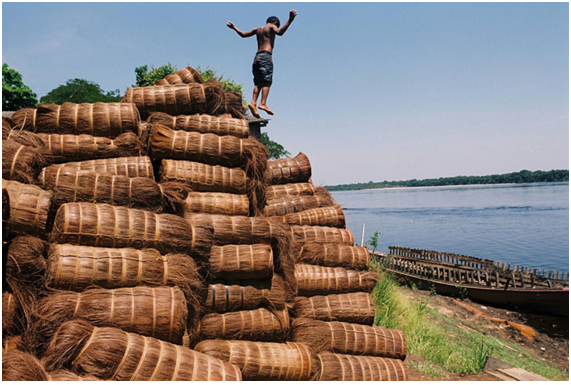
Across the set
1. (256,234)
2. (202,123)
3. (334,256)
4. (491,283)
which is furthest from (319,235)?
(491,283)

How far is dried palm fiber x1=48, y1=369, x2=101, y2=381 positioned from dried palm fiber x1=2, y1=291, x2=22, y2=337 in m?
1.21

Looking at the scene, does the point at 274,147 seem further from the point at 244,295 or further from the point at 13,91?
the point at 244,295

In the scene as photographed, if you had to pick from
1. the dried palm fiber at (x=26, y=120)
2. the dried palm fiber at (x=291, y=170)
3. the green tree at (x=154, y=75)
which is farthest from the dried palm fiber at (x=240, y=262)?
the green tree at (x=154, y=75)

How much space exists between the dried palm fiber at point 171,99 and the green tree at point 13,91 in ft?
116

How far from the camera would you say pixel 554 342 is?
19531 mm

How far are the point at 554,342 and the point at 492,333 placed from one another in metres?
3.60

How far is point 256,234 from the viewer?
774cm

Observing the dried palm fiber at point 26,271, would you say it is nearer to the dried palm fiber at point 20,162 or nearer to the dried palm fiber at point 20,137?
the dried palm fiber at point 20,162

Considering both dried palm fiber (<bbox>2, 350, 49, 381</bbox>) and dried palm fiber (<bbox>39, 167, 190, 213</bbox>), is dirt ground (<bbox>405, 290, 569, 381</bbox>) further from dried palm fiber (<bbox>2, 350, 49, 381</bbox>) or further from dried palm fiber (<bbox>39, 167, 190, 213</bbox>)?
dried palm fiber (<bbox>2, 350, 49, 381</bbox>)

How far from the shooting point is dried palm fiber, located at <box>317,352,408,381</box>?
7449 millimetres

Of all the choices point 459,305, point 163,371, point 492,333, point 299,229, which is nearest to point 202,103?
point 299,229

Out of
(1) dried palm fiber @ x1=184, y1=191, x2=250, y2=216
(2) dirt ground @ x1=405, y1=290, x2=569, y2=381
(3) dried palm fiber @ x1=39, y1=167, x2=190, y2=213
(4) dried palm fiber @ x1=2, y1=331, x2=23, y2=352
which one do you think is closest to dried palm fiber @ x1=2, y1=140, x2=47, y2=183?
(3) dried palm fiber @ x1=39, y1=167, x2=190, y2=213

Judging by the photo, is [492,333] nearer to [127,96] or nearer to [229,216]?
[229,216]

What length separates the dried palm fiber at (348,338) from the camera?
7.99 meters
